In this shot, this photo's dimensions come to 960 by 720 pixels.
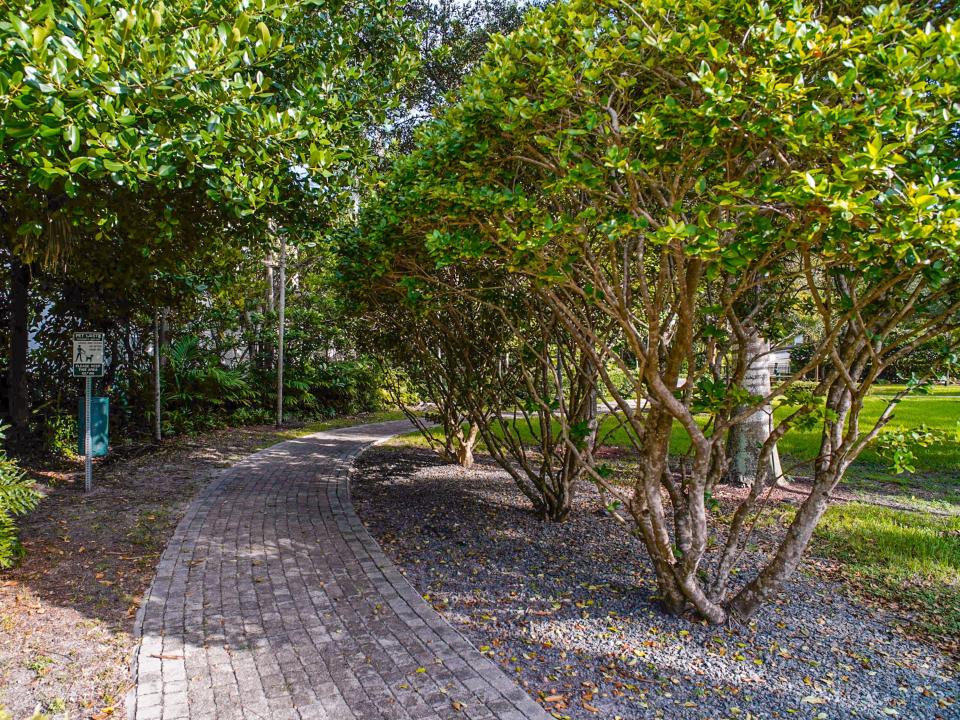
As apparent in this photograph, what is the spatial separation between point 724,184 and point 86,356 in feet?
25.0

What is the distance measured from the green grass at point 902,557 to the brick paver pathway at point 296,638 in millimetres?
3298

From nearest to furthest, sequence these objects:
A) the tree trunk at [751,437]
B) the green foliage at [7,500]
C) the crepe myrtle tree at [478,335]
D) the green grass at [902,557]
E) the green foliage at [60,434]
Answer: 1. the green foliage at [7,500]
2. the green grass at [902,557]
3. the crepe myrtle tree at [478,335]
4. the tree trunk at [751,437]
5. the green foliage at [60,434]

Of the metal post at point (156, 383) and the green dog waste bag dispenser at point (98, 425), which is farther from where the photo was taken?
the metal post at point (156, 383)

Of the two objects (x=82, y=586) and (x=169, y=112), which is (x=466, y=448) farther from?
(x=169, y=112)

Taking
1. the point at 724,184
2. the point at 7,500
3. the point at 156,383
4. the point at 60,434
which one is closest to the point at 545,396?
the point at 724,184

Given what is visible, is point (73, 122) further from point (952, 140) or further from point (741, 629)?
point (741, 629)

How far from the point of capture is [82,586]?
456 centimetres

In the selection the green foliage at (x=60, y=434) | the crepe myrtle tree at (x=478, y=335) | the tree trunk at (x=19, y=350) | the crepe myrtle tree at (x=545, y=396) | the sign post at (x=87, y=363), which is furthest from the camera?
the green foliage at (x=60, y=434)

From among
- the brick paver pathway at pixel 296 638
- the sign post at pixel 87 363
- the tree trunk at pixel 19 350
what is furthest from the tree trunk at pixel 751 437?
the tree trunk at pixel 19 350

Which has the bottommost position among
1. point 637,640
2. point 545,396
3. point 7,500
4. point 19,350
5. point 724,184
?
point 637,640

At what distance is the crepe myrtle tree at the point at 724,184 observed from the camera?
2738 millimetres

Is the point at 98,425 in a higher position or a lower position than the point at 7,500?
higher

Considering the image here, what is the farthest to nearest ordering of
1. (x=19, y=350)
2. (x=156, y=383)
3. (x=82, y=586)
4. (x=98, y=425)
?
(x=156, y=383) < (x=19, y=350) < (x=98, y=425) < (x=82, y=586)

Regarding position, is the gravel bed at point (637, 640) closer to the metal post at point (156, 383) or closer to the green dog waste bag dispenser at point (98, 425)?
the green dog waste bag dispenser at point (98, 425)
